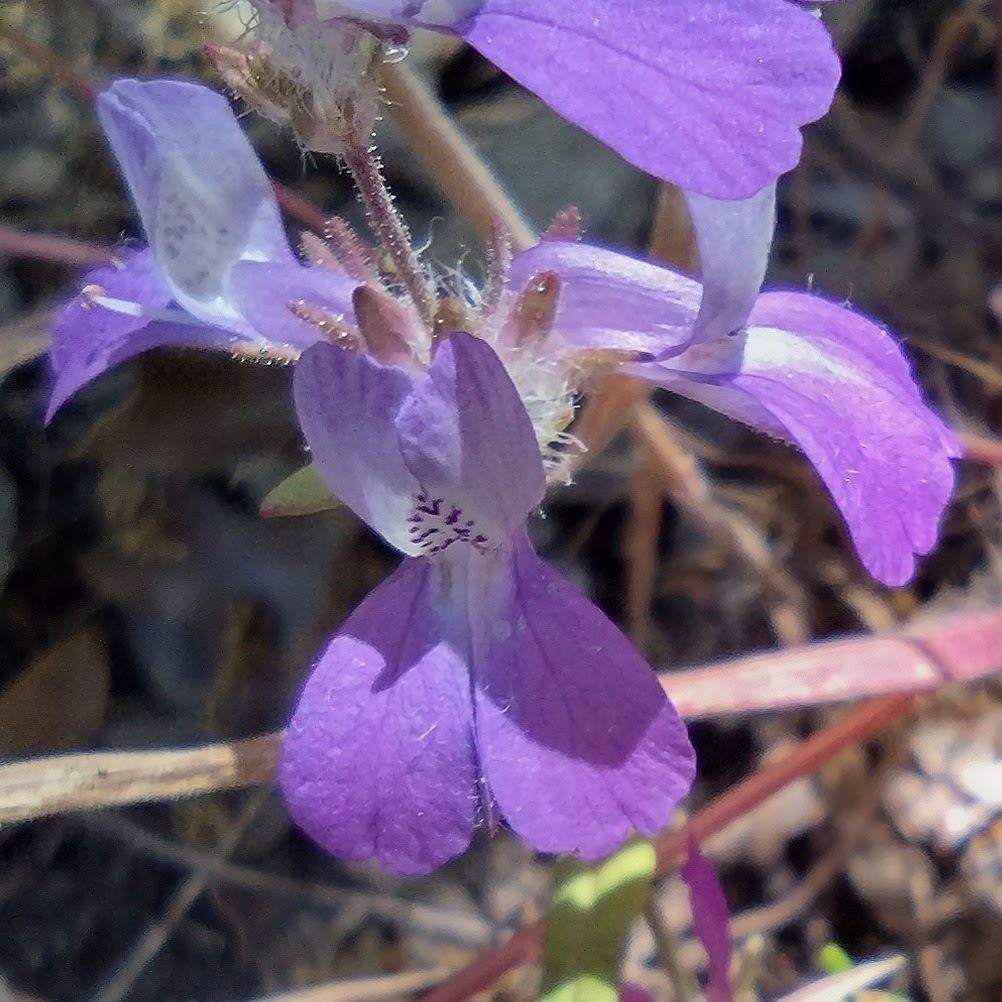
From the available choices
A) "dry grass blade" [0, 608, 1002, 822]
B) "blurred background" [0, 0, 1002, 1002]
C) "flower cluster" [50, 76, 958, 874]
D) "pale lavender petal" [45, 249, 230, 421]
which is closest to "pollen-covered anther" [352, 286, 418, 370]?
"flower cluster" [50, 76, 958, 874]

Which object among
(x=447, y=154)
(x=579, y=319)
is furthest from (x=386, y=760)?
(x=447, y=154)

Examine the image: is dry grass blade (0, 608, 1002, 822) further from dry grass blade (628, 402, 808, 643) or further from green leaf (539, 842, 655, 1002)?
dry grass blade (628, 402, 808, 643)

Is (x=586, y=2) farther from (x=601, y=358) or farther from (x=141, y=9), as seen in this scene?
(x=141, y=9)

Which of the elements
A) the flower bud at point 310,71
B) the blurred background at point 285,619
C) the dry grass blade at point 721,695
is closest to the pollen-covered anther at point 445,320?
the flower bud at point 310,71

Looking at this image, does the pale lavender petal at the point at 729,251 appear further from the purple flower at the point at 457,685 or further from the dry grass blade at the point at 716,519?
the dry grass blade at the point at 716,519

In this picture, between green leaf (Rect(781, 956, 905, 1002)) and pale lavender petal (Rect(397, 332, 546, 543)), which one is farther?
green leaf (Rect(781, 956, 905, 1002))

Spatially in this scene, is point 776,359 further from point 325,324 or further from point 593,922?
point 593,922
